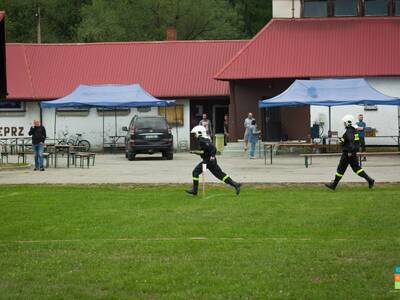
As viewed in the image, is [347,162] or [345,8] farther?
[345,8]

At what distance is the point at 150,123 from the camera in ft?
132

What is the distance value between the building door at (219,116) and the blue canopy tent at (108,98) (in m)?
7.35

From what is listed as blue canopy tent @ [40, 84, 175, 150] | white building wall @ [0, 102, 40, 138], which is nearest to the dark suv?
blue canopy tent @ [40, 84, 175, 150]

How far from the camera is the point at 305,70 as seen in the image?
149ft

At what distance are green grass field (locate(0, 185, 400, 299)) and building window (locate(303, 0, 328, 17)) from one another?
29.0m

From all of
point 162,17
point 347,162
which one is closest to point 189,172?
point 347,162

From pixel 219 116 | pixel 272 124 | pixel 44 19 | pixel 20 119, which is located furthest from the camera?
pixel 44 19

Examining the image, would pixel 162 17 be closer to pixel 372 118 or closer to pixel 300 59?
pixel 300 59

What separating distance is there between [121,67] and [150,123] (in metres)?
12.2

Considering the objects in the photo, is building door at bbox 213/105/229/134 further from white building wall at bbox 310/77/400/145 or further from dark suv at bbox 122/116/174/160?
dark suv at bbox 122/116/174/160

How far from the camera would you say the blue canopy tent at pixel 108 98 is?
1700 inches

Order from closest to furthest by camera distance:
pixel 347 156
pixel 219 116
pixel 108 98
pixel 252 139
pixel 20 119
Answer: pixel 347 156
pixel 252 139
pixel 108 98
pixel 20 119
pixel 219 116

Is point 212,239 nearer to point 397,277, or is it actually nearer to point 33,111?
point 397,277

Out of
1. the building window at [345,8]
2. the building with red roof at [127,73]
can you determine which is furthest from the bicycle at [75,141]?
the building window at [345,8]
